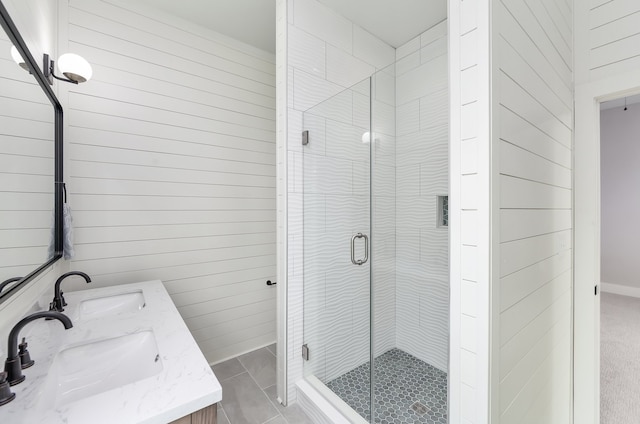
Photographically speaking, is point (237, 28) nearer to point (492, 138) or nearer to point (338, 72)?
point (338, 72)

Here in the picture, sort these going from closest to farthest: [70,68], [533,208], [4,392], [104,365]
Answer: [4,392] → [104,365] → [533,208] → [70,68]

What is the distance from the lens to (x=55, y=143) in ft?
5.04

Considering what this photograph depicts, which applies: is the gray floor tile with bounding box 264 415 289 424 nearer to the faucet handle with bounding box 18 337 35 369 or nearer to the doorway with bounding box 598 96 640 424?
the faucet handle with bounding box 18 337 35 369

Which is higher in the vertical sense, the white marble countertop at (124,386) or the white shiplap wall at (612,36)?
the white shiplap wall at (612,36)

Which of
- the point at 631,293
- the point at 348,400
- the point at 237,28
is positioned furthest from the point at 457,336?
the point at 631,293

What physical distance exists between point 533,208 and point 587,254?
2.71ft

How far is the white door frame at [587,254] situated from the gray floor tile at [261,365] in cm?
204

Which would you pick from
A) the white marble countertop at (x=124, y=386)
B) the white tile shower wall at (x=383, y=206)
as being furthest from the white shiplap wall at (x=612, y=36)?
the white marble countertop at (x=124, y=386)

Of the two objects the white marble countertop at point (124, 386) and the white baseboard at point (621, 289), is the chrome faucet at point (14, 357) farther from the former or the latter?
the white baseboard at point (621, 289)

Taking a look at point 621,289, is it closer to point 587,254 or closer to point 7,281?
point 587,254

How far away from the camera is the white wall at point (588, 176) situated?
1571 mm

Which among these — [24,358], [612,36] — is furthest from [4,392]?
[612,36]

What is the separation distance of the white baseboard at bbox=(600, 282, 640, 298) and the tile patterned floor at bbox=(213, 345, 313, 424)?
5506mm

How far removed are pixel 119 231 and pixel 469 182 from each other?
2235 mm
